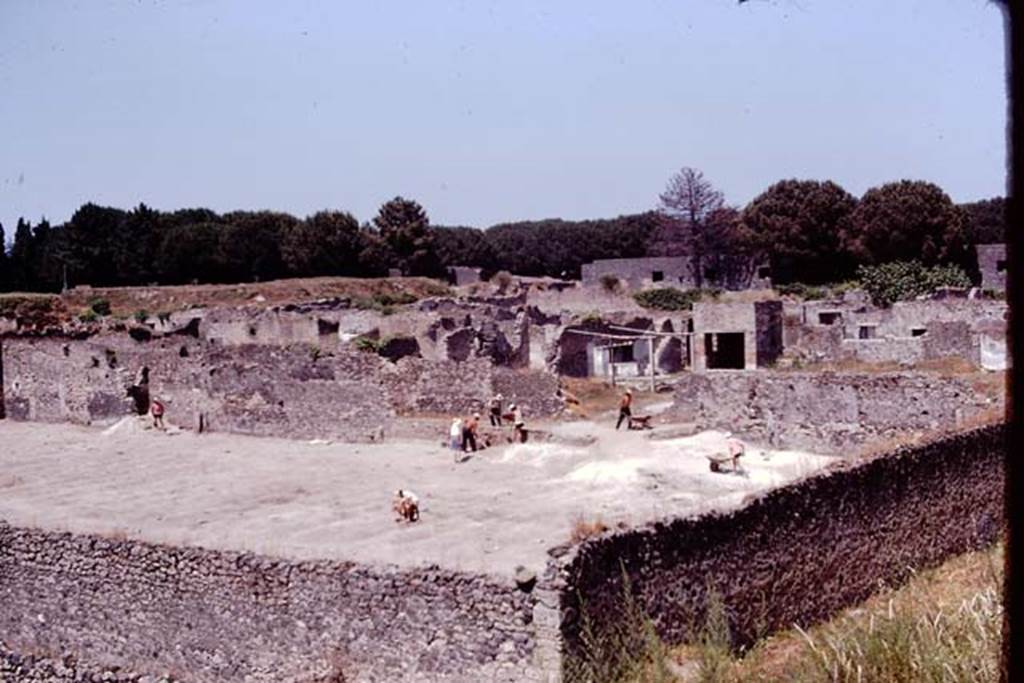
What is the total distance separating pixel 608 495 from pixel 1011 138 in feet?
50.5

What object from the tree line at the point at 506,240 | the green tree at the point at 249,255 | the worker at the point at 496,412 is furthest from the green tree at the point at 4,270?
the worker at the point at 496,412

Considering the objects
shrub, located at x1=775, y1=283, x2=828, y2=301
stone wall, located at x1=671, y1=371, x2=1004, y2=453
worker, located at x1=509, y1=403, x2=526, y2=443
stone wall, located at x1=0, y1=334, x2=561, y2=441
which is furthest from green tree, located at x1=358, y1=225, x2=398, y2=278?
stone wall, located at x1=671, y1=371, x2=1004, y2=453

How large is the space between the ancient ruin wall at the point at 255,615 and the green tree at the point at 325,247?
5885 centimetres

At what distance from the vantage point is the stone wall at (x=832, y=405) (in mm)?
19328

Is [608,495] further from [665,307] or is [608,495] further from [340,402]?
[665,307]

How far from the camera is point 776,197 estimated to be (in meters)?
64.0

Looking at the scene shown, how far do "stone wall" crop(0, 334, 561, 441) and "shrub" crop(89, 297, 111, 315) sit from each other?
24.4 meters

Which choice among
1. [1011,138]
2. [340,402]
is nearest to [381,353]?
[340,402]

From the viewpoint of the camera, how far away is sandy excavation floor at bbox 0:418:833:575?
15688 millimetres

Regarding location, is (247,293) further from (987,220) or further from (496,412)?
(987,220)

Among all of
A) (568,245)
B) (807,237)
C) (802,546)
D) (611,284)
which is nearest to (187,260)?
(568,245)

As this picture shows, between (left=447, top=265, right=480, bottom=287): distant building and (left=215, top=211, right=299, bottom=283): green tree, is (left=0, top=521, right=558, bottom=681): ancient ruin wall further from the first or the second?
(left=215, top=211, right=299, bottom=283): green tree

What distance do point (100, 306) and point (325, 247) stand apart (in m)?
16.0

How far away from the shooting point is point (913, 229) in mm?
57656
